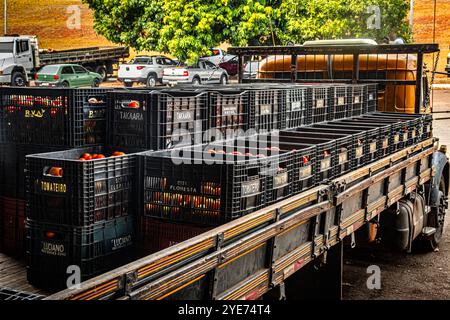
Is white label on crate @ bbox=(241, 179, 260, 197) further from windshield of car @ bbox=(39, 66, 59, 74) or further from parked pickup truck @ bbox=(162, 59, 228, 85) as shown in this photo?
windshield of car @ bbox=(39, 66, 59, 74)

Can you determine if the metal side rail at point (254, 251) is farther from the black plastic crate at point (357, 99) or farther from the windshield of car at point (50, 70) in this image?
the windshield of car at point (50, 70)

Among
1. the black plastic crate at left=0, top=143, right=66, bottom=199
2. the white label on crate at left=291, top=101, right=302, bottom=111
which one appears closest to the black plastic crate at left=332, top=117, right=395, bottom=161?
the white label on crate at left=291, top=101, right=302, bottom=111

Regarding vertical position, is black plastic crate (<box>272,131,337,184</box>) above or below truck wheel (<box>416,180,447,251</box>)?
above

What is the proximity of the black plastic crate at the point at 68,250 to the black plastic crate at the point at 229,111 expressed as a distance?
1781 mm

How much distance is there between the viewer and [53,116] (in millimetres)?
5625

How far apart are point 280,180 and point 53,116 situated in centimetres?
197

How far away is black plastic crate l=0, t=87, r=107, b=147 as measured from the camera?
18.3ft

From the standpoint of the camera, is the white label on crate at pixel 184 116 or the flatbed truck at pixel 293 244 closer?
the flatbed truck at pixel 293 244

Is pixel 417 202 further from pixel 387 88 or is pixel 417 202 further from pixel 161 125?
pixel 161 125

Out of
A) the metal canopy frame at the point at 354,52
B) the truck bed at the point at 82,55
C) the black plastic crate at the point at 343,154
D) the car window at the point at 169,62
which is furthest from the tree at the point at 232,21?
the black plastic crate at the point at 343,154

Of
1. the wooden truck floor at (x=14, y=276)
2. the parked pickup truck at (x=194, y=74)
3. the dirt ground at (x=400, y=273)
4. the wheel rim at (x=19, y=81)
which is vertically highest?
the parked pickup truck at (x=194, y=74)

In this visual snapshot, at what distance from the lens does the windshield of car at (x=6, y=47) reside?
112ft

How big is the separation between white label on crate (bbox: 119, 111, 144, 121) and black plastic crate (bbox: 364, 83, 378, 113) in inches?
180

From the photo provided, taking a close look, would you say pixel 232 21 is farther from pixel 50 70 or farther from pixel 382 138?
pixel 382 138
